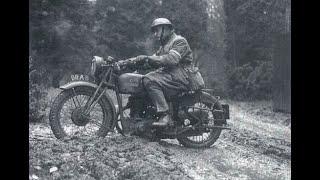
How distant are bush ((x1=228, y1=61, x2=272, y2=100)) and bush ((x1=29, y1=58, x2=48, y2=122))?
977 cm

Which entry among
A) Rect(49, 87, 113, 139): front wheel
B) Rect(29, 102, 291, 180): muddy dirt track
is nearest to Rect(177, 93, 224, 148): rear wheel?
Rect(29, 102, 291, 180): muddy dirt track

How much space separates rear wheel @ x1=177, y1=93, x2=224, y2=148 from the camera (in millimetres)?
7879

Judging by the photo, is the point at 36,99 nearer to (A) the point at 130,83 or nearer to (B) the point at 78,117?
(A) the point at 130,83

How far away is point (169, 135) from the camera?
768 centimetres

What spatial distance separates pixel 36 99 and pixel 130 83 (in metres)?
4.09

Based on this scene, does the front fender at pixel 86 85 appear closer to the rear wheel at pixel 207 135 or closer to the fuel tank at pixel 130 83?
the fuel tank at pixel 130 83

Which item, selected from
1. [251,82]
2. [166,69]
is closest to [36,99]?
[166,69]

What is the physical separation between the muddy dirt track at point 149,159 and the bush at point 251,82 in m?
9.85

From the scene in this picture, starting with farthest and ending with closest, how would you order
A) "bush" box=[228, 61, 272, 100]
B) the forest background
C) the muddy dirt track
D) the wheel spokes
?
"bush" box=[228, 61, 272, 100], the forest background, the wheel spokes, the muddy dirt track

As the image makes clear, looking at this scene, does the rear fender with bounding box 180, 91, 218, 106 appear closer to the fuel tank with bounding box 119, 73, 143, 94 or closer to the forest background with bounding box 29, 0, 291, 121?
the fuel tank with bounding box 119, 73, 143, 94

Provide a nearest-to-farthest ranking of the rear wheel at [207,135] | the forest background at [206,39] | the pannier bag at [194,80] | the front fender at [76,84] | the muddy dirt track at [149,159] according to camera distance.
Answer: the muddy dirt track at [149,159], the front fender at [76,84], the pannier bag at [194,80], the rear wheel at [207,135], the forest background at [206,39]

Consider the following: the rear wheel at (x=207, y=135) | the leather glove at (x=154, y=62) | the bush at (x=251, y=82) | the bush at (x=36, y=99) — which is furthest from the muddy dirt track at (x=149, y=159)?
the bush at (x=251, y=82)

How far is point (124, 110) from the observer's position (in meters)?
7.69

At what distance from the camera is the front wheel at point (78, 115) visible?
22.7 ft
